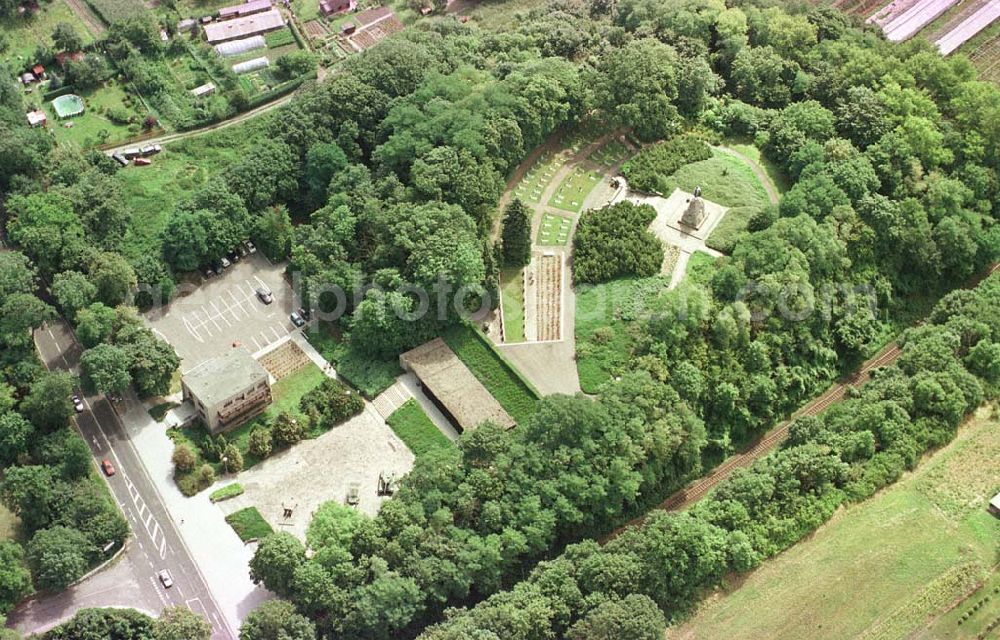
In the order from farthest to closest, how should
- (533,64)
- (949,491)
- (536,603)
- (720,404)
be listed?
(533,64) < (720,404) < (949,491) < (536,603)

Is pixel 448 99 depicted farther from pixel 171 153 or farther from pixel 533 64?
pixel 171 153

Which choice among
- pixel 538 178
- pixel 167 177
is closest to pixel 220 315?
pixel 167 177

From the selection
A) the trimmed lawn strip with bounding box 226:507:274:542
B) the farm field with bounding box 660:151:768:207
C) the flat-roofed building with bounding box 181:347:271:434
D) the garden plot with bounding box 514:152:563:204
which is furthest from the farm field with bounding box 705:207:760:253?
the trimmed lawn strip with bounding box 226:507:274:542

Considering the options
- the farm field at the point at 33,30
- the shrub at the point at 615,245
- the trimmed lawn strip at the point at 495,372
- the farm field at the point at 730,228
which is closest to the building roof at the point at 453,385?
the trimmed lawn strip at the point at 495,372

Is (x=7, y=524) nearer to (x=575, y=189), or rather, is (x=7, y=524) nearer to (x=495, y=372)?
(x=495, y=372)

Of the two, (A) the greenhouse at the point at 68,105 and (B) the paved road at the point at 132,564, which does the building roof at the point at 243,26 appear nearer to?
(A) the greenhouse at the point at 68,105

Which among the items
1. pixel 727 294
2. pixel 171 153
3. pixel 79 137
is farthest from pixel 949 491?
pixel 79 137

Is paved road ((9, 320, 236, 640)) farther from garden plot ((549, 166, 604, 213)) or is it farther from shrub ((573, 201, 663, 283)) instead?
garden plot ((549, 166, 604, 213))
